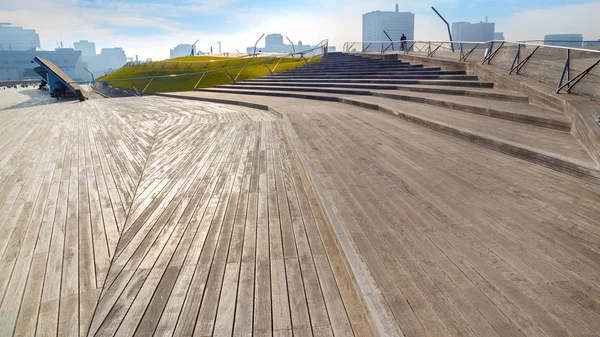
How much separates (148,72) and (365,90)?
43817 millimetres

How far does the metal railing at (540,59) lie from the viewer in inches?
233

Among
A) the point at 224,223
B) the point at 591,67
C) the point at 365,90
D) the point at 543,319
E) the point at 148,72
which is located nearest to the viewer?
the point at 543,319

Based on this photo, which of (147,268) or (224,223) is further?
(224,223)

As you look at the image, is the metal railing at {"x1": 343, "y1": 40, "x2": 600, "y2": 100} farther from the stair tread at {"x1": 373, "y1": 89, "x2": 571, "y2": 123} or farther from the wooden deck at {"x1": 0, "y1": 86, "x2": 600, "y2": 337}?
the wooden deck at {"x1": 0, "y1": 86, "x2": 600, "y2": 337}

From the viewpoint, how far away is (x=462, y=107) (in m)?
7.66

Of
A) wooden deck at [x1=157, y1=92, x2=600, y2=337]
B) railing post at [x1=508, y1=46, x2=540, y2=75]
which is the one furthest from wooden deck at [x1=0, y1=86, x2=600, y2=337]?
railing post at [x1=508, y1=46, x2=540, y2=75]

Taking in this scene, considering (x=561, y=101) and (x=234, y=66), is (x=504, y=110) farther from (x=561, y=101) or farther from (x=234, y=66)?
(x=234, y=66)

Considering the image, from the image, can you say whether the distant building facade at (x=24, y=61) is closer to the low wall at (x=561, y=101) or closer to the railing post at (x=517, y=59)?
the low wall at (x=561, y=101)

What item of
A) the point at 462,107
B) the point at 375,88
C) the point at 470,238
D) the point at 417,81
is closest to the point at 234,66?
the point at 375,88

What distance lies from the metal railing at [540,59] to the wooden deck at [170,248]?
17.3 feet

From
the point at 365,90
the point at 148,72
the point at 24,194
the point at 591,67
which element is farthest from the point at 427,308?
the point at 148,72

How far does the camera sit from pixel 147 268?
2752 mm

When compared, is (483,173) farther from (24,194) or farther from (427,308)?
(24,194)

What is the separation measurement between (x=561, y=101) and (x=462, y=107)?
1.96m
